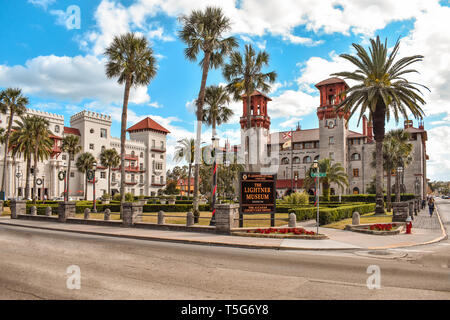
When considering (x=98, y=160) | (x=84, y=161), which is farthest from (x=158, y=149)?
(x=84, y=161)

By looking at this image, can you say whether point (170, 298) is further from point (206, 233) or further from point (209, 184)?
point (209, 184)

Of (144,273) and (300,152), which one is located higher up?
(300,152)

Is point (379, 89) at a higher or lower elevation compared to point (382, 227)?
higher

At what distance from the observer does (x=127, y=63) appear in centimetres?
3153

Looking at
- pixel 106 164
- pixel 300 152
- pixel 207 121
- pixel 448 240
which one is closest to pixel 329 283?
pixel 448 240

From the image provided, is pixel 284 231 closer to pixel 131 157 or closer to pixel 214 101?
pixel 214 101

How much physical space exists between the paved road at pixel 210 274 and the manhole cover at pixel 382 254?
566 mm

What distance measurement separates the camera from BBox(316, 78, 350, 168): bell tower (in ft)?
240

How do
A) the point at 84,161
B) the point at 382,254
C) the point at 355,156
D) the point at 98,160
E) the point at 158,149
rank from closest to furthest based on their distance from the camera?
the point at 382,254, the point at 84,161, the point at 98,160, the point at 355,156, the point at 158,149

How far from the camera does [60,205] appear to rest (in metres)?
27.1

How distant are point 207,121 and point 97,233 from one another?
24.7m

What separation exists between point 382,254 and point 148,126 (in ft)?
251

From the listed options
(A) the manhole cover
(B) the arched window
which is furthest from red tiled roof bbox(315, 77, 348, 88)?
(A) the manhole cover
